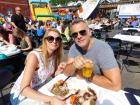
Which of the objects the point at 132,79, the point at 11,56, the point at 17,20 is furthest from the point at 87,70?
the point at 17,20

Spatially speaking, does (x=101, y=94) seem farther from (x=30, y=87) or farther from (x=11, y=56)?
(x=11, y=56)

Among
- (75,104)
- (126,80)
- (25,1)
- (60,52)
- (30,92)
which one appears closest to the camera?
(75,104)

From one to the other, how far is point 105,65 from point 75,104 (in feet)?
2.20

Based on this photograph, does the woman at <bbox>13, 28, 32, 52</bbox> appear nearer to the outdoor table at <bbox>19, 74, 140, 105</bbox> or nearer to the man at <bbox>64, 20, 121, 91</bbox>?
the man at <bbox>64, 20, 121, 91</bbox>

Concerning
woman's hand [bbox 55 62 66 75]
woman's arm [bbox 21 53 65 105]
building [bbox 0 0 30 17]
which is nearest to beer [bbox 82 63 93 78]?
woman's arm [bbox 21 53 65 105]

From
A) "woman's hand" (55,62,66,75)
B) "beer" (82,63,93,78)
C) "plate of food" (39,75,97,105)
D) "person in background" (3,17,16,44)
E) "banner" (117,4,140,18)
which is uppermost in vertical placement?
"beer" (82,63,93,78)

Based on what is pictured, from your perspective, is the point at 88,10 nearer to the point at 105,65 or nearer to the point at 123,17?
the point at 123,17

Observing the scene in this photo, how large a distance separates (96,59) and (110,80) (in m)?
0.35

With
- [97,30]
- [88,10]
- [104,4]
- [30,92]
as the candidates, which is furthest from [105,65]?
[104,4]

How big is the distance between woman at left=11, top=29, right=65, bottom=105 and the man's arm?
0.63 meters

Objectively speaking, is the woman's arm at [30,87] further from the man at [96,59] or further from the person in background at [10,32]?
the person in background at [10,32]

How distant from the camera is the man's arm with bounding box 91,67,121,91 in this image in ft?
7.30

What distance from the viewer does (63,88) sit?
85.6 inches

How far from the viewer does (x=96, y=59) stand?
2.56 m
